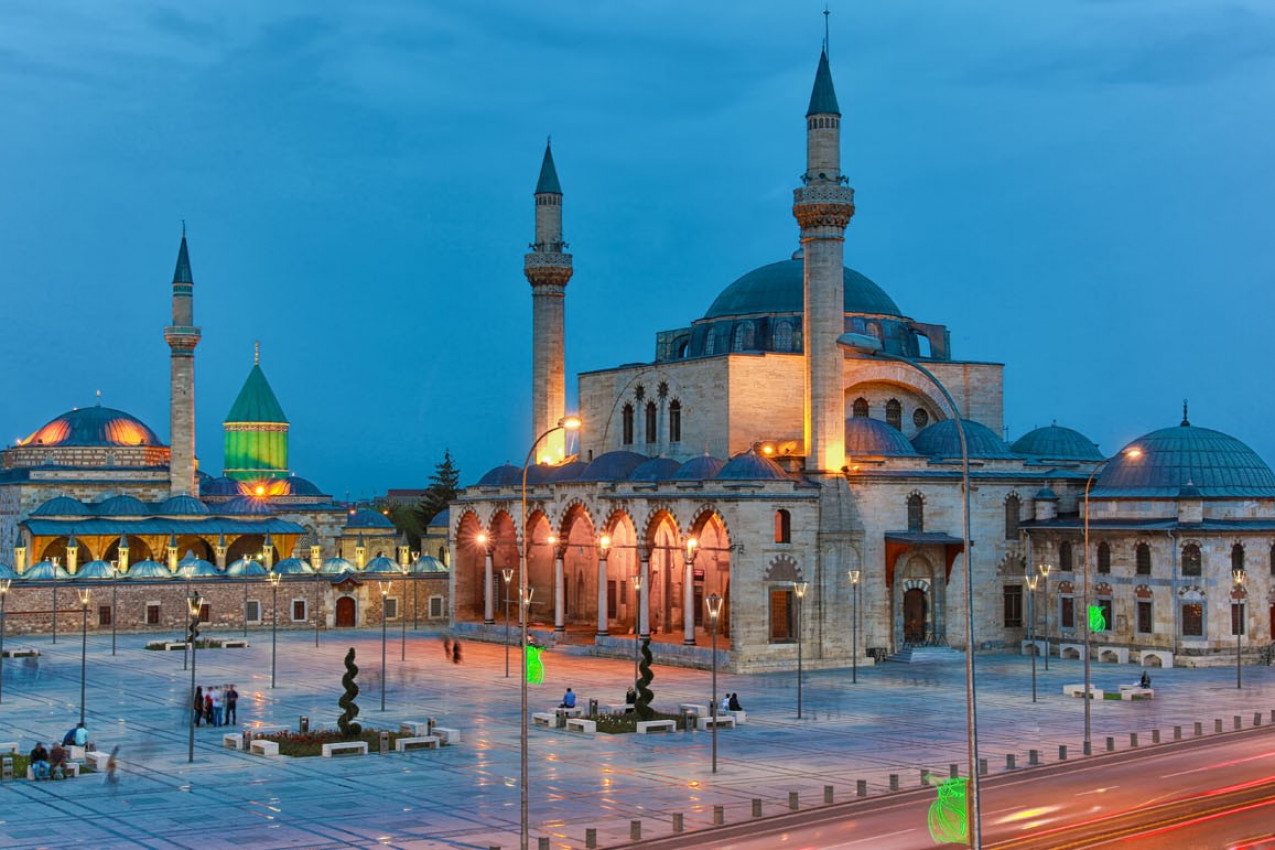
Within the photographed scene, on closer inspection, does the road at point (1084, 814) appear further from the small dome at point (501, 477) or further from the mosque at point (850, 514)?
the small dome at point (501, 477)

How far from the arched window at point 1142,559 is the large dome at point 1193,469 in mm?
2046

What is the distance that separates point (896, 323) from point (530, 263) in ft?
57.7

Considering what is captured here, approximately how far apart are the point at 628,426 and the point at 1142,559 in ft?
79.3

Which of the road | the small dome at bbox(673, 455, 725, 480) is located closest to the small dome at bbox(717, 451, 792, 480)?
the small dome at bbox(673, 455, 725, 480)

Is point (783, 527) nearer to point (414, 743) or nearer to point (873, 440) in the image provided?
point (873, 440)

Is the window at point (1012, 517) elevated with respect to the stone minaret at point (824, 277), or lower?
lower

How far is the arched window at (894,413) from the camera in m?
67.9

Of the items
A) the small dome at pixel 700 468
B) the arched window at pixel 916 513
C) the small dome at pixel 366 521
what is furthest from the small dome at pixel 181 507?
the arched window at pixel 916 513

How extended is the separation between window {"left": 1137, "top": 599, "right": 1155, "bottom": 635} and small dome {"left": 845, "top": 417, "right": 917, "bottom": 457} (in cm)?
1011

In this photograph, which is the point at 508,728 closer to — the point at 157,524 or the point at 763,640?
the point at 763,640

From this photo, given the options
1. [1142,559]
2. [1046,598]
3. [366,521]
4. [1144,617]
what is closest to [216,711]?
[1046,598]

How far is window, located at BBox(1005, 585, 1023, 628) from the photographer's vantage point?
63.0m

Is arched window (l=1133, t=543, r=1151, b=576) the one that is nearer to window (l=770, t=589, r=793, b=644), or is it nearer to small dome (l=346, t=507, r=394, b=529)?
window (l=770, t=589, r=793, b=644)

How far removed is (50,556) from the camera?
82.2 meters
